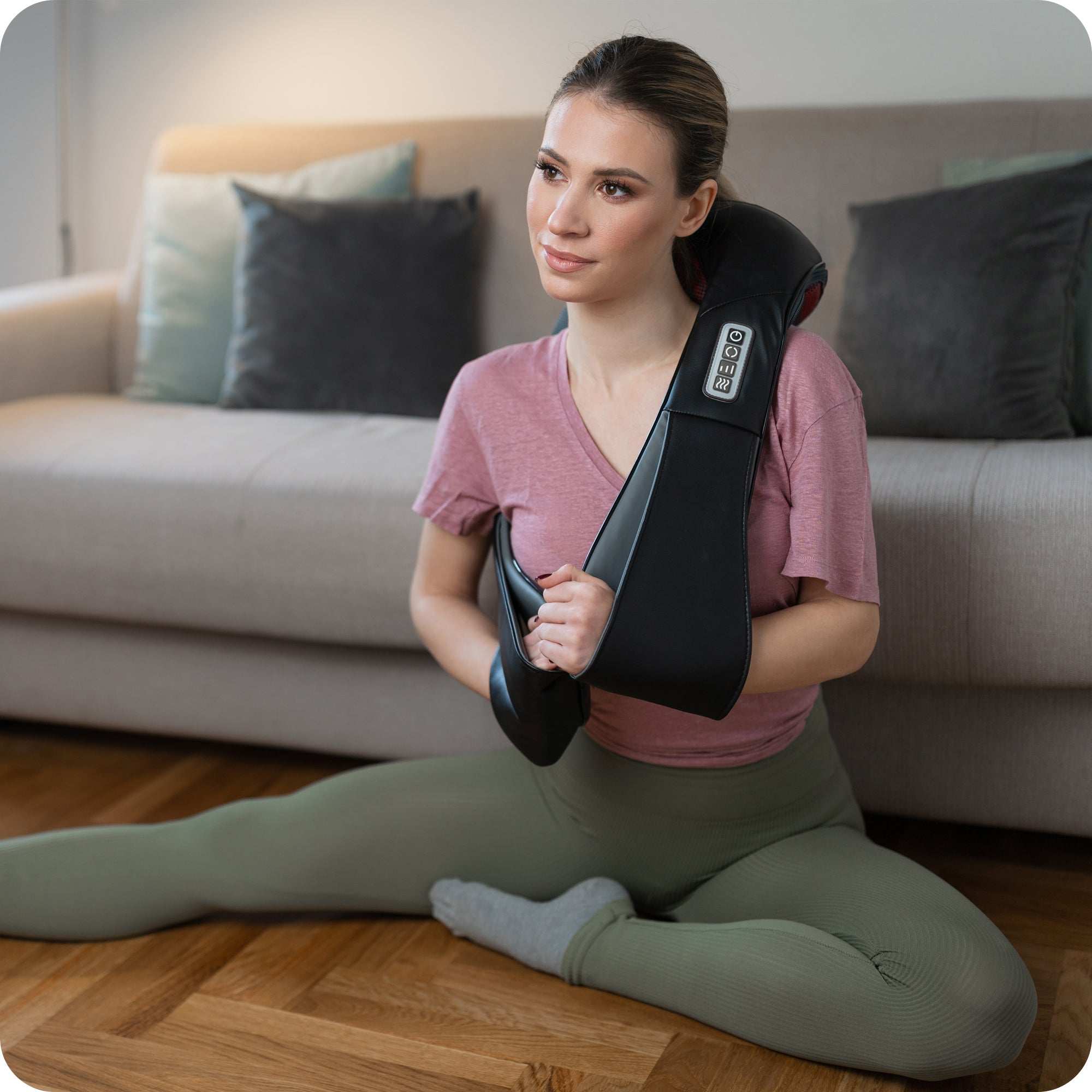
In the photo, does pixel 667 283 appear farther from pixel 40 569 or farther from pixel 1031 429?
pixel 40 569

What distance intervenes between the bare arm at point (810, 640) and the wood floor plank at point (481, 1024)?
34cm

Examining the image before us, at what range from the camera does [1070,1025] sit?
1112 millimetres

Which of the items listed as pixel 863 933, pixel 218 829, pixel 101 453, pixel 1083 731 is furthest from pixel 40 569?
pixel 1083 731

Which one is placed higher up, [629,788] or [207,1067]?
[629,788]

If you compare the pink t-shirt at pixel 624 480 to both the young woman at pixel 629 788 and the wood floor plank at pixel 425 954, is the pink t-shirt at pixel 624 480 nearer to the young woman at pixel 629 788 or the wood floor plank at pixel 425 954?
the young woman at pixel 629 788

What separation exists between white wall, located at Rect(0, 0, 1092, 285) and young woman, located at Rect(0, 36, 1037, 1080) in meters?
0.50

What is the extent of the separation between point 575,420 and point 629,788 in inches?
13.9

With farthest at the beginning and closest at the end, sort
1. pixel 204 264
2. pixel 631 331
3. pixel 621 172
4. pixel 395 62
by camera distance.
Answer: pixel 395 62 < pixel 204 264 < pixel 631 331 < pixel 621 172

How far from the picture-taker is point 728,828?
115 centimetres

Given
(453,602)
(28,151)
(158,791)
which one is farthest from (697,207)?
(28,151)

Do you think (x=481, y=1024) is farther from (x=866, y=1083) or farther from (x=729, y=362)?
(x=729, y=362)

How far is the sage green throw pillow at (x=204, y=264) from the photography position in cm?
208

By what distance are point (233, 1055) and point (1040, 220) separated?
54.6 inches

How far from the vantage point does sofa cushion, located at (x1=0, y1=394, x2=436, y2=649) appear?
58.4 inches
